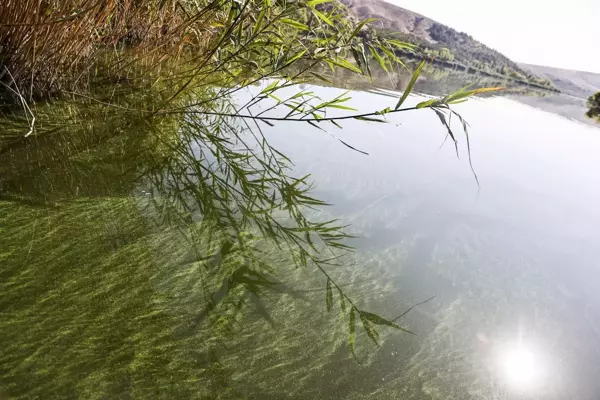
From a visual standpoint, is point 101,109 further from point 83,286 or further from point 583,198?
point 583,198

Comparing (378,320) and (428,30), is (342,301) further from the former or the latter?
(428,30)

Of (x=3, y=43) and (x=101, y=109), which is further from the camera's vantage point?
(x=101, y=109)

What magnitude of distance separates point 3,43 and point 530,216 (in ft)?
7.10

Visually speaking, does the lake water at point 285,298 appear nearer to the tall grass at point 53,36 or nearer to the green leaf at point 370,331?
the green leaf at point 370,331

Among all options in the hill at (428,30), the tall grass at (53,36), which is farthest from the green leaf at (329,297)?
the hill at (428,30)

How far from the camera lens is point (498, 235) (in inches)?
Answer: 52.9

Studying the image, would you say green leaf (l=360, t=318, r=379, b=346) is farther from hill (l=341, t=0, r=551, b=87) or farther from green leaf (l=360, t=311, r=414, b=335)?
hill (l=341, t=0, r=551, b=87)

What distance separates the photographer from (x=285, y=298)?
2.60 feet

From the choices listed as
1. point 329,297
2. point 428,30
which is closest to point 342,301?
point 329,297

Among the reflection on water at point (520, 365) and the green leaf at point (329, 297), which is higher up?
the green leaf at point (329, 297)

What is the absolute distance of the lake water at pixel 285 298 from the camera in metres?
0.58

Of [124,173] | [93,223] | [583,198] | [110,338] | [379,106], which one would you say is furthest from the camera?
[379,106]

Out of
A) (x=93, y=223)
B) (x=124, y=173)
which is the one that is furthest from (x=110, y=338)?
(x=124, y=173)

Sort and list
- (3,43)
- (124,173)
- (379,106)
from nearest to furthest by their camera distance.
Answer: (124,173) < (3,43) < (379,106)
